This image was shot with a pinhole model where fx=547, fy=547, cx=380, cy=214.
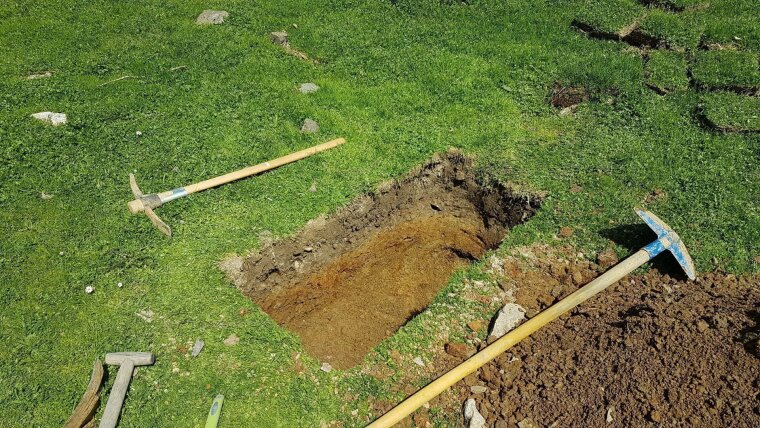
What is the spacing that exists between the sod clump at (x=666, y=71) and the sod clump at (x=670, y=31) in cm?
26

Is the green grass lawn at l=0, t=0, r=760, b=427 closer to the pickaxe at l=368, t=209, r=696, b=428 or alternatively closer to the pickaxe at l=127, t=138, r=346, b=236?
the pickaxe at l=127, t=138, r=346, b=236

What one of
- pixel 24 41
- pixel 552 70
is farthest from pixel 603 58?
pixel 24 41

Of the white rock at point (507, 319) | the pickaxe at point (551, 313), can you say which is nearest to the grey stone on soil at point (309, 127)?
the white rock at point (507, 319)

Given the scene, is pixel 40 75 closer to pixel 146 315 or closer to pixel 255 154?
pixel 255 154

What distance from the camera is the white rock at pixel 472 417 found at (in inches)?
165

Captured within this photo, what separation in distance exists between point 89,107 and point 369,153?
382 cm

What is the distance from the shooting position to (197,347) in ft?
15.2

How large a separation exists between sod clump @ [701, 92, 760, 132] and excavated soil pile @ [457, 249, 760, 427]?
107 inches

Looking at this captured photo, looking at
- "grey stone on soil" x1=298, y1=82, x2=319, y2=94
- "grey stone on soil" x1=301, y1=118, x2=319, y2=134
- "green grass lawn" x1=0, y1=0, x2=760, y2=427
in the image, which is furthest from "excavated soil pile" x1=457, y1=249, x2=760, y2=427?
"grey stone on soil" x1=298, y1=82, x2=319, y2=94

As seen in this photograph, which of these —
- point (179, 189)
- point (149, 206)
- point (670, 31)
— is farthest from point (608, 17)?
point (149, 206)

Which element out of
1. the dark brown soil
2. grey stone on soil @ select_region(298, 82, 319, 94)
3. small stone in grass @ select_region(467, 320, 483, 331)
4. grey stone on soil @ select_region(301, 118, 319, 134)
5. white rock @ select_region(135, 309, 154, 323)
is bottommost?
white rock @ select_region(135, 309, 154, 323)

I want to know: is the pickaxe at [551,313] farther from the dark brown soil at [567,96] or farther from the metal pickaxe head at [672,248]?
the dark brown soil at [567,96]

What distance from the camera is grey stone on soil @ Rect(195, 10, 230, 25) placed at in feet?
30.9

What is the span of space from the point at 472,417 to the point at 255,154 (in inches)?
159
